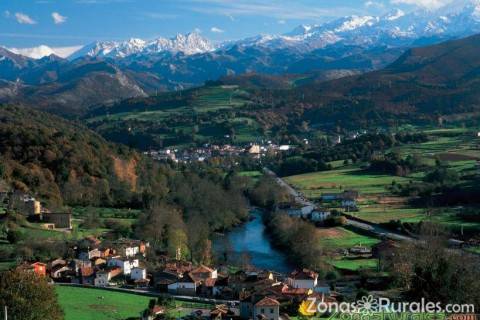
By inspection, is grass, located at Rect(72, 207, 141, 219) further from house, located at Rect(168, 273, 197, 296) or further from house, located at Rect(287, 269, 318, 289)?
house, located at Rect(287, 269, 318, 289)

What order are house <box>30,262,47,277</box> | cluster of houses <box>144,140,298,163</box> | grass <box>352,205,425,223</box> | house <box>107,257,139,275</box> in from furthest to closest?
cluster of houses <box>144,140,298,163</box>, grass <box>352,205,425,223</box>, house <box>107,257,139,275</box>, house <box>30,262,47,277</box>

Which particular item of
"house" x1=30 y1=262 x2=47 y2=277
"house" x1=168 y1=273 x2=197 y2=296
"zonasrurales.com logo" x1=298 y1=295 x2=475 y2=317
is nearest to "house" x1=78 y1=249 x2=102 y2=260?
"house" x1=30 y1=262 x2=47 y2=277

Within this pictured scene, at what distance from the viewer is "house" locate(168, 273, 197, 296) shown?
31.6 m

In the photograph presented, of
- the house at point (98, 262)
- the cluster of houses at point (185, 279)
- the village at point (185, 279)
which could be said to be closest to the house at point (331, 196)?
the village at point (185, 279)

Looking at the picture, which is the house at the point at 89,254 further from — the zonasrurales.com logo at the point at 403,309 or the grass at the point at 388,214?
the grass at the point at 388,214

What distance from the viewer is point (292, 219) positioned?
5000 cm

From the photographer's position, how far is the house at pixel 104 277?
110ft

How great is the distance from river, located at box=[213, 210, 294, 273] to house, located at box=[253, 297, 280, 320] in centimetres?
1307

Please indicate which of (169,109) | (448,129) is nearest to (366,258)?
(448,129)

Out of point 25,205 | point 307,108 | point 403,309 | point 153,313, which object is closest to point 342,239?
point 25,205

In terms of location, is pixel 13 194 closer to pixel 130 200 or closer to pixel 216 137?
pixel 130 200

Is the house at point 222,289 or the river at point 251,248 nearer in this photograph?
the house at point 222,289

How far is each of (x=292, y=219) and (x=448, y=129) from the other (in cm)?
5053

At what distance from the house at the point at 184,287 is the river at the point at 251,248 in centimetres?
766
